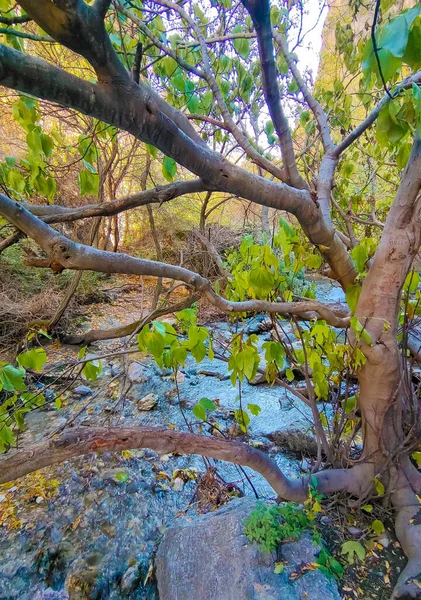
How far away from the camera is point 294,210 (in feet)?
3.59

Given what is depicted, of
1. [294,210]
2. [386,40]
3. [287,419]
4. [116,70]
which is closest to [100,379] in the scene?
[287,419]

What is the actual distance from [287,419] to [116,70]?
292 centimetres

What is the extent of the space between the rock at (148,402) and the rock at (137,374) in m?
0.37

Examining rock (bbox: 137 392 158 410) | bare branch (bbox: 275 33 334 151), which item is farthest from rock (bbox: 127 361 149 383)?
bare branch (bbox: 275 33 334 151)

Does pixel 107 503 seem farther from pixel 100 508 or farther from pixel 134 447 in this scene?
pixel 134 447

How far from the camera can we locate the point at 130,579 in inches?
64.5

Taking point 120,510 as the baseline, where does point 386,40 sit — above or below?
above

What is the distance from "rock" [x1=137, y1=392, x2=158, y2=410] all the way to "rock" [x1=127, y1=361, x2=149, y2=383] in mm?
372

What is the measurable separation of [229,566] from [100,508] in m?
1.07

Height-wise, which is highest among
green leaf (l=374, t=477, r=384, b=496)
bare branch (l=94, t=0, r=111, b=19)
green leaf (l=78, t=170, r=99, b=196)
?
bare branch (l=94, t=0, r=111, b=19)

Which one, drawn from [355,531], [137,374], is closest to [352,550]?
[355,531]

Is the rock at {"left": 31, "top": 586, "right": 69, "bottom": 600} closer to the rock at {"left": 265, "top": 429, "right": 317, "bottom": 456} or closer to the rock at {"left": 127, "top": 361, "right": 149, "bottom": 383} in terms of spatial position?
the rock at {"left": 265, "top": 429, "right": 317, "bottom": 456}

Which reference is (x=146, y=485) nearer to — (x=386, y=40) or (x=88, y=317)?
(x=386, y=40)

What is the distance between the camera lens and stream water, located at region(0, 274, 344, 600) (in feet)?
5.37
